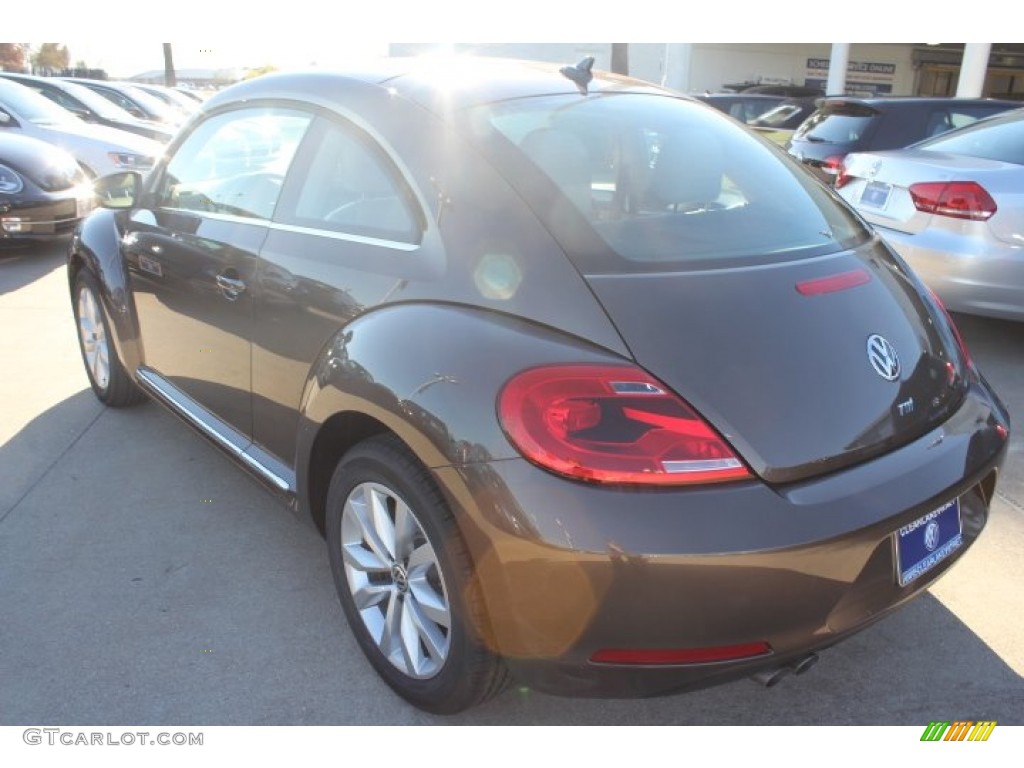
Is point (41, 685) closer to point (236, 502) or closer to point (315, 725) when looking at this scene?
point (315, 725)

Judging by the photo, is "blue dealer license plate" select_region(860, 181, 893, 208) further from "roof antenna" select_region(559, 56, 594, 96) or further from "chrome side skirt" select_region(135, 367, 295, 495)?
"chrome side skirt" select_region(135, 367, 295, 495)

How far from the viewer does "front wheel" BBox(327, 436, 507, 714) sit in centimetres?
193

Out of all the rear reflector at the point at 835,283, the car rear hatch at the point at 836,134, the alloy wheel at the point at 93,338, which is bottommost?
the alloy wheel at the point at 93,338

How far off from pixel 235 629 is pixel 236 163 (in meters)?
1.67

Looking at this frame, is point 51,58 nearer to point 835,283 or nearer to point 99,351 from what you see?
point 99,351

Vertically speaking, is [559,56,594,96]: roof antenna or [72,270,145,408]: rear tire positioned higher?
[559,56,594,96]: roof antenna

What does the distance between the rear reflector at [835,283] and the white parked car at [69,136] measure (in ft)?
28.2

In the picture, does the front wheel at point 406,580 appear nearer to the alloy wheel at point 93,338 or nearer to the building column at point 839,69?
the alloy wheel at point 93,338

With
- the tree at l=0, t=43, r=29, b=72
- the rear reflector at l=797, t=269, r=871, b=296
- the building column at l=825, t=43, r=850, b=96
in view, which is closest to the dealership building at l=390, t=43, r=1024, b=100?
the building column at l=825, t=43, r=850, b=96

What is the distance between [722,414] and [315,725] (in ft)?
4.44

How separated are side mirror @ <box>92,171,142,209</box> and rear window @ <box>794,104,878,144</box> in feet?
19.8

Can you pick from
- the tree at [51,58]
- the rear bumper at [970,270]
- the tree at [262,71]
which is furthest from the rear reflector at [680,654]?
the tree at [51,58]

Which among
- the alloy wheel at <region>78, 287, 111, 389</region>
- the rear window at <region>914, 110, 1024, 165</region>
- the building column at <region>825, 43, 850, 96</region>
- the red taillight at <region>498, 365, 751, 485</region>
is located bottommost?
the building column at <region>825, 43, 850, 96</region>

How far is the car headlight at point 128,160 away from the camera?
30.5ft
